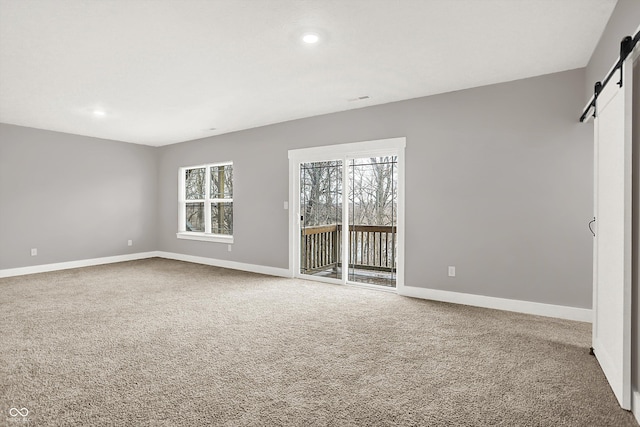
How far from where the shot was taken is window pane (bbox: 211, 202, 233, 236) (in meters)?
6.56

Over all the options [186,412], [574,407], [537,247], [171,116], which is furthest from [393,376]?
[171,116]

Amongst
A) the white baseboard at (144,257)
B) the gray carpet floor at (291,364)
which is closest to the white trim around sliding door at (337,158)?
the white baseboard at (144,257)

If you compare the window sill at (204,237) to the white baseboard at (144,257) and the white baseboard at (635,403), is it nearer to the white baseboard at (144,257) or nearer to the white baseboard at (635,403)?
the white baseboard at (144,257)

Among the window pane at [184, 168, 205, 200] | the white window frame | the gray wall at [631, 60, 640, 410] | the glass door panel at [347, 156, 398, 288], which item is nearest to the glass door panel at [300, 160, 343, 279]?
the glass door panel at [347, 156, 398, 288]

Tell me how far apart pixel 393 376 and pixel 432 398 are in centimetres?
31

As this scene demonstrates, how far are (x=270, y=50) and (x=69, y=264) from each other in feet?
18.4

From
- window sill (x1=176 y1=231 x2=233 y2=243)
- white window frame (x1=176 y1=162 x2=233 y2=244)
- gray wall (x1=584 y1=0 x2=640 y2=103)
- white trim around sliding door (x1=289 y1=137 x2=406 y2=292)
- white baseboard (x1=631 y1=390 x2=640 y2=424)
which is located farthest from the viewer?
white window frame (x1=176 y1=162 x2=233 y2=244)

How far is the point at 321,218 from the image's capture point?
5258 millimetres

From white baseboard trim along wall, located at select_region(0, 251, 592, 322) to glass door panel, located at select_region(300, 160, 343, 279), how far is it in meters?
0.49

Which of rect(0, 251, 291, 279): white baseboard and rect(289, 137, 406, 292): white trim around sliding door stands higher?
rect(289, 137, 406, 292): white trim around sliding door

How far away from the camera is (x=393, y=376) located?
2.26 metres

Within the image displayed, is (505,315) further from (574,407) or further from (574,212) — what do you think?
(574,407)

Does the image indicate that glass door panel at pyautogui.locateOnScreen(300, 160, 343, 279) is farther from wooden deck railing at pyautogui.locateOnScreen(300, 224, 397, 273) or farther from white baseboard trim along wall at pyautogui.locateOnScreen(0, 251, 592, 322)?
white baseboard trim along wall at pyautogui.locateOnScreen(0, 251, 592, 322)

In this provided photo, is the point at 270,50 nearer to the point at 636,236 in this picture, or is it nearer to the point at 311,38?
the point at 311,38
